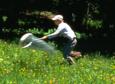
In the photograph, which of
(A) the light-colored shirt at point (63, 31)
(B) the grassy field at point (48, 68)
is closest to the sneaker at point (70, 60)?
(B) the grassy field at point (48, 68)

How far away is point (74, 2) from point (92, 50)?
7808 millimetres

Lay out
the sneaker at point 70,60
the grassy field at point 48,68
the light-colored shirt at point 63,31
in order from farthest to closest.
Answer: the sneaker at point 70,60
the light-colored shirt at point 63,31
the grassy field at point 48,68

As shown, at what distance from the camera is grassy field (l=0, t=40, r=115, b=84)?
11492 mm

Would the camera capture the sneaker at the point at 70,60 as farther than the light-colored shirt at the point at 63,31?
Yes

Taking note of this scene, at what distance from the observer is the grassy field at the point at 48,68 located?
11492 millimetres

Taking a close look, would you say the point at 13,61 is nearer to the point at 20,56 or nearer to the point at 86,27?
the point at 20,56

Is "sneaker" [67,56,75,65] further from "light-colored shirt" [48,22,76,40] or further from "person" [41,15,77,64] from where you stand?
"light-colored shirt" [48,22,76,40]

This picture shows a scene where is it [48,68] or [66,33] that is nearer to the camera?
[48,68]

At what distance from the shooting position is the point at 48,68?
42.5ft

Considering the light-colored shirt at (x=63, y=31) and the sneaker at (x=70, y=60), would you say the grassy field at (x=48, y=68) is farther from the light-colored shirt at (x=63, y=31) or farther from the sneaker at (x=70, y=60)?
the light-colored shirt at (x=63, y=31)

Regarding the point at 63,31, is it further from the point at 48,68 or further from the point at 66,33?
the point at 48,68

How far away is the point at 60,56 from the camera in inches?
595

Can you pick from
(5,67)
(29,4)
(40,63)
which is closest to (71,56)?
(40,63)

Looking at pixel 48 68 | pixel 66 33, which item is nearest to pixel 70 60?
pixel 66 33
